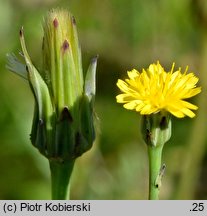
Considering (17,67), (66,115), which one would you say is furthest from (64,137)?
(17,67)

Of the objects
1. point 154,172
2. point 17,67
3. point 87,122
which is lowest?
point 154,172

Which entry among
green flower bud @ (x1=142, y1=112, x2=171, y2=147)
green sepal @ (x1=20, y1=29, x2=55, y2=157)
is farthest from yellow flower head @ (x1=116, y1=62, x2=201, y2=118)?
green sepal @ (x1=20, y1=29, x2=55, y2=157)

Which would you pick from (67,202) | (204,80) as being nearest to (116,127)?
(204,80)

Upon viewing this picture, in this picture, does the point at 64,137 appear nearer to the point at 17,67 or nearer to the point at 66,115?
the point at 66,115

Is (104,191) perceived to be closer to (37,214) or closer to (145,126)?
(37,214)

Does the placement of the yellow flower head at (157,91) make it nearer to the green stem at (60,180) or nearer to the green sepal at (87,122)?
the green sepal at (87,122)

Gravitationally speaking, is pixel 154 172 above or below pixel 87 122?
below

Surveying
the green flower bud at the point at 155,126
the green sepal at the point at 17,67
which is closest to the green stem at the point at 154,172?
the green flower bud at the point at 155,126
